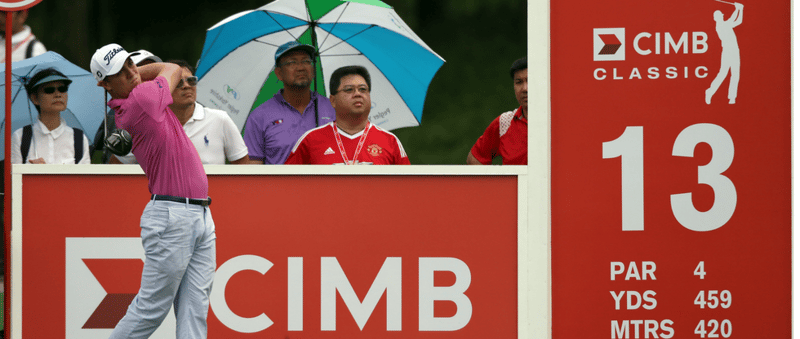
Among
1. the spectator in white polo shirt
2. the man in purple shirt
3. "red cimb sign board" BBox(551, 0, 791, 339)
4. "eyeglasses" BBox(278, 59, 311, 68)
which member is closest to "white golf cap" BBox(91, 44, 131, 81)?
the spectator in white polo shirt

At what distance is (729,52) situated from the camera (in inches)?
167

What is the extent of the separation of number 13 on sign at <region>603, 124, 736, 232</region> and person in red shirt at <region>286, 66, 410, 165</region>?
119 cm

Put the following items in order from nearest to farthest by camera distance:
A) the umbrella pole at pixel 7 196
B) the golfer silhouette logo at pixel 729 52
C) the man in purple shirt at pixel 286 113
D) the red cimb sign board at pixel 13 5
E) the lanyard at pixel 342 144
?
the red cimb sign board at pixel 13 5 < the umbrella pole at pixel 7 196 < the golfer silhouette logo at pixel 729 52 < the lanyard at pixel 342 144 < the man in purple shirt at pixel 286 113

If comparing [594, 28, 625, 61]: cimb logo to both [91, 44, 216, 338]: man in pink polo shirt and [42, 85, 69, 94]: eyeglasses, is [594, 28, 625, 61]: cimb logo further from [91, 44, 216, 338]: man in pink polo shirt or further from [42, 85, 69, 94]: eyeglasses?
[42, 85, 69, 94]: eyeglasses

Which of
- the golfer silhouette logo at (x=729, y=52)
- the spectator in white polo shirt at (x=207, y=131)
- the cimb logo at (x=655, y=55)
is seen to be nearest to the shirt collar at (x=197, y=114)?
the spectator in white polo shirt at (x=207, y=131)

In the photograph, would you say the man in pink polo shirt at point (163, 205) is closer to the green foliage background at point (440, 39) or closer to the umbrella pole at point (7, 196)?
the umbrella pole at point (7, 196)

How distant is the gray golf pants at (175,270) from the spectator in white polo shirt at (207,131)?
0.82 m

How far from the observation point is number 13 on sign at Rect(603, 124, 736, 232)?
4.22 m

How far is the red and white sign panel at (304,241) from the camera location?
432 centimetres

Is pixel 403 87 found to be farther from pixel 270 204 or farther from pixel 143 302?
pixel 143 302

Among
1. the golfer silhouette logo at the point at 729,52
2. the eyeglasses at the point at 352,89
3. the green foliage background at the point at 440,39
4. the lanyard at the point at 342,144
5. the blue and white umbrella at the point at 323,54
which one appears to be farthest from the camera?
the green foliage background at the point at 440,39

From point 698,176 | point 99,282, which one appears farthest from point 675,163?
point 99,282

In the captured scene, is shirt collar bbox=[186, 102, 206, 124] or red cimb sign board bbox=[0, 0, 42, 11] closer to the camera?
red cimb sign board bbox=[0, 0, 42, 11]

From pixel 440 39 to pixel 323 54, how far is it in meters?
2.71
